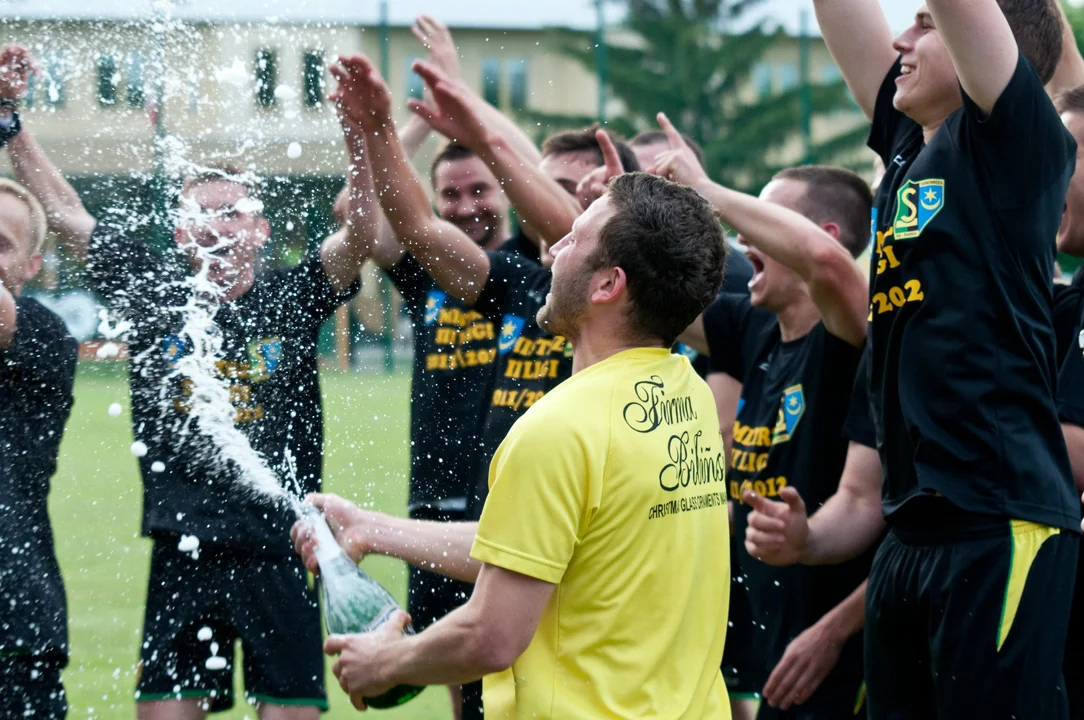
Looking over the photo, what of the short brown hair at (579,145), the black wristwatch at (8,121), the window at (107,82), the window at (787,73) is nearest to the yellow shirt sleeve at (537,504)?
the short brown hair at (579,145)

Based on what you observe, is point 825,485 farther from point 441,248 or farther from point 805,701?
point 441,248

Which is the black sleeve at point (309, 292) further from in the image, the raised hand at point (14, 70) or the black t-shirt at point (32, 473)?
the raised hand at point (14, 70)

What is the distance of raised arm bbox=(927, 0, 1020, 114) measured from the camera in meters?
2.57

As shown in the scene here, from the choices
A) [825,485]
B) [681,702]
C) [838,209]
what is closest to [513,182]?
[838,209]

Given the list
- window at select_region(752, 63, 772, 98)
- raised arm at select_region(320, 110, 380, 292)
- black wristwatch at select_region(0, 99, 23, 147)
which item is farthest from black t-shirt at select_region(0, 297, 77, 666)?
window at select_region(752, 63, 772, 98)

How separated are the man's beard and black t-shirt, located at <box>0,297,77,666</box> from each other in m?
2.13

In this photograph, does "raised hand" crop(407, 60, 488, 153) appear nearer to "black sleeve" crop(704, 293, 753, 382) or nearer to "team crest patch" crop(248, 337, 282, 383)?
"team crest patch" crop(248, 337, 282, 383)

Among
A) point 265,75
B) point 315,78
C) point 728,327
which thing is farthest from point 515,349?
point 315,78

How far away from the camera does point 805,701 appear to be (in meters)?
3.51

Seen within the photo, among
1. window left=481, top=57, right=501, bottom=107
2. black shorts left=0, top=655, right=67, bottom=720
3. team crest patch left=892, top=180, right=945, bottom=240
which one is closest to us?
team crest patch left=892, top=180, right=945, bottom=240

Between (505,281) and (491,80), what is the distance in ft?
89.1

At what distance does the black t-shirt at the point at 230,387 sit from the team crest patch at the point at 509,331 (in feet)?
1.98

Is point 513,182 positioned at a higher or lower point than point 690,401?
higher

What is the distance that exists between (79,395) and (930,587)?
3717 mm
